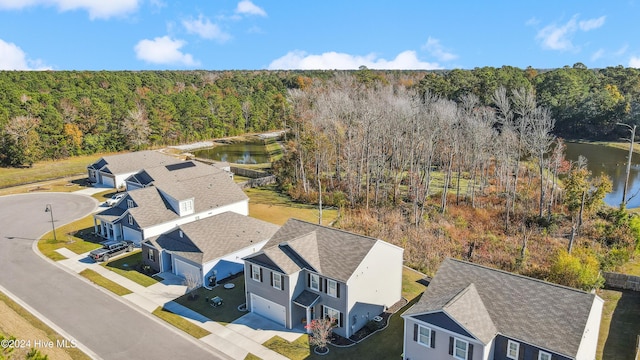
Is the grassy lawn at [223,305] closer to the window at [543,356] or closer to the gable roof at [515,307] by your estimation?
the gable roof at [515,307]

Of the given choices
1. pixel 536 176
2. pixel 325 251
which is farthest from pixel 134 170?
pixel 536 176

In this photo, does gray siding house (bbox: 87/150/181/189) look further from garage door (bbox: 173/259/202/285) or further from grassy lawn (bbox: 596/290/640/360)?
grassy lawn (bbox: 596/290/640/360)

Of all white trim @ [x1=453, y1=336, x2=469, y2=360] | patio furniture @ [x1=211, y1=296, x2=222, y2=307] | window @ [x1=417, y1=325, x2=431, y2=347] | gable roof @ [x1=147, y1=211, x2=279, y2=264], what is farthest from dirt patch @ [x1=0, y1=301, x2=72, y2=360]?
white trim @ [x1=453, y1=336, x2=469, y2=360]

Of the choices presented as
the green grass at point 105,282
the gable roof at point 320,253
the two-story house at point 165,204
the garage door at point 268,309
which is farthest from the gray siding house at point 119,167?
the garage door at point 268,309

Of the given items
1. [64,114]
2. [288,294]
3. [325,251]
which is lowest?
[288,294]

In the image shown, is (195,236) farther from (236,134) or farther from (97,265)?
(236,134)

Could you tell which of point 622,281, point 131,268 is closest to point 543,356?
point 622,281
